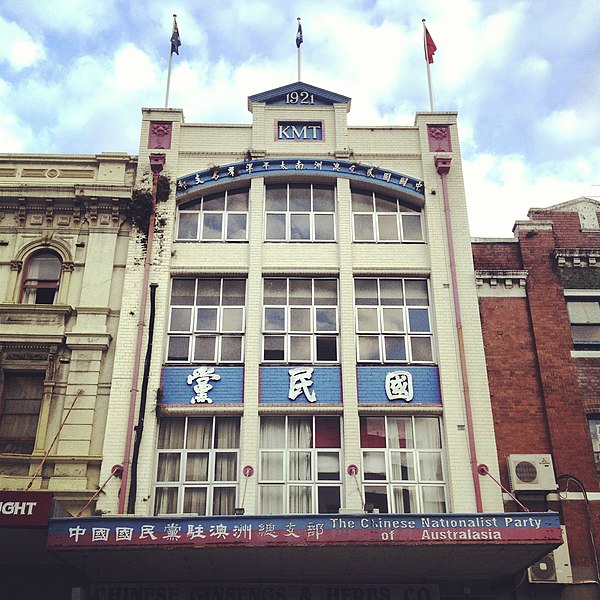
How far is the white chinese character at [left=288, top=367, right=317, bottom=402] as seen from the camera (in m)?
17.6

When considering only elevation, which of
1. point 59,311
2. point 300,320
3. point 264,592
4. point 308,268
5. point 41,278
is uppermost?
point 308,268

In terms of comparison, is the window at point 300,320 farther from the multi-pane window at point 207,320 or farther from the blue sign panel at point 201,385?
the blue sign panel at point 201,385

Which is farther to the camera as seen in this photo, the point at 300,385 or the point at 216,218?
the point at 216,218

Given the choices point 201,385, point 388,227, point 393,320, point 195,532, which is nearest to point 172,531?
point 195,532

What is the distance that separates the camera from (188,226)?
66.3 feet

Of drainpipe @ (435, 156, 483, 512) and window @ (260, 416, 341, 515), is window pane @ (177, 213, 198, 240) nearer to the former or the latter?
window @ (260, 416, 341, 515)

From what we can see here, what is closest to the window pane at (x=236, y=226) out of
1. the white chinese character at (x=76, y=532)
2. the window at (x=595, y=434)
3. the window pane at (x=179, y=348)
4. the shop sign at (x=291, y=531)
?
the window pane at (x=179, y=348)

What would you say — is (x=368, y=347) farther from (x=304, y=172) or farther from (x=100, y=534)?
(x=100, y=534)

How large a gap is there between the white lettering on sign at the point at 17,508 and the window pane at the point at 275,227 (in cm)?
923

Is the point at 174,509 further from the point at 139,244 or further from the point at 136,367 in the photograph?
the point at 139,244

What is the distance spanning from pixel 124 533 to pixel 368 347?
7534 mm

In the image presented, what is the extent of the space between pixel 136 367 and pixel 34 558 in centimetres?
464

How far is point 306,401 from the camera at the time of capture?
1762cm

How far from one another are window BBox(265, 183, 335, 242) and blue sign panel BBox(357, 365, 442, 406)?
403 cm
